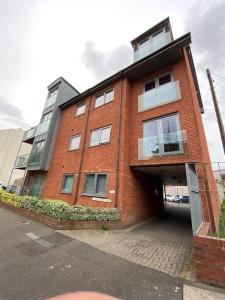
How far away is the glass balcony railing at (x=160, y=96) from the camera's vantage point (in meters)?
9.39

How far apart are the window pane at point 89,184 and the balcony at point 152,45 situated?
10021 millimetres

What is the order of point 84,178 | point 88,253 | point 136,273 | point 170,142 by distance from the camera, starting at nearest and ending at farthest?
point 136,273
point 88,253
point 170,142
point 84,178

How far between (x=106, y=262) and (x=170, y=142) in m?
6.29

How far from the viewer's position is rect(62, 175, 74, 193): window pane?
12104 millimetres

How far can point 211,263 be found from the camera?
369cm

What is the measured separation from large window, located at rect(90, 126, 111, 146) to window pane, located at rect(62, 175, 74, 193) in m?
3.21

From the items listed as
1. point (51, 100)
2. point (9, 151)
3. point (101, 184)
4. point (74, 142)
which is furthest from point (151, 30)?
point (9, 151)

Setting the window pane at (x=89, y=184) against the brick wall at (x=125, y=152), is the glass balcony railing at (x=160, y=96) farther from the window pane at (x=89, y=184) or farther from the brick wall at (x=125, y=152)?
the window pane at (x=89, y=184)

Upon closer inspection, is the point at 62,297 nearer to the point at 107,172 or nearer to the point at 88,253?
the point at 88,253

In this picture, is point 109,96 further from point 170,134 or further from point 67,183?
point 67,183

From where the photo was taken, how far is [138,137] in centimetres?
1015

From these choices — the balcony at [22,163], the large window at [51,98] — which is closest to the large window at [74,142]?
the large window at [51,98]

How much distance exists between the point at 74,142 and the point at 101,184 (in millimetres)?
5186

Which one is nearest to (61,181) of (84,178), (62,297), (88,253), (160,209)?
(84,178)
